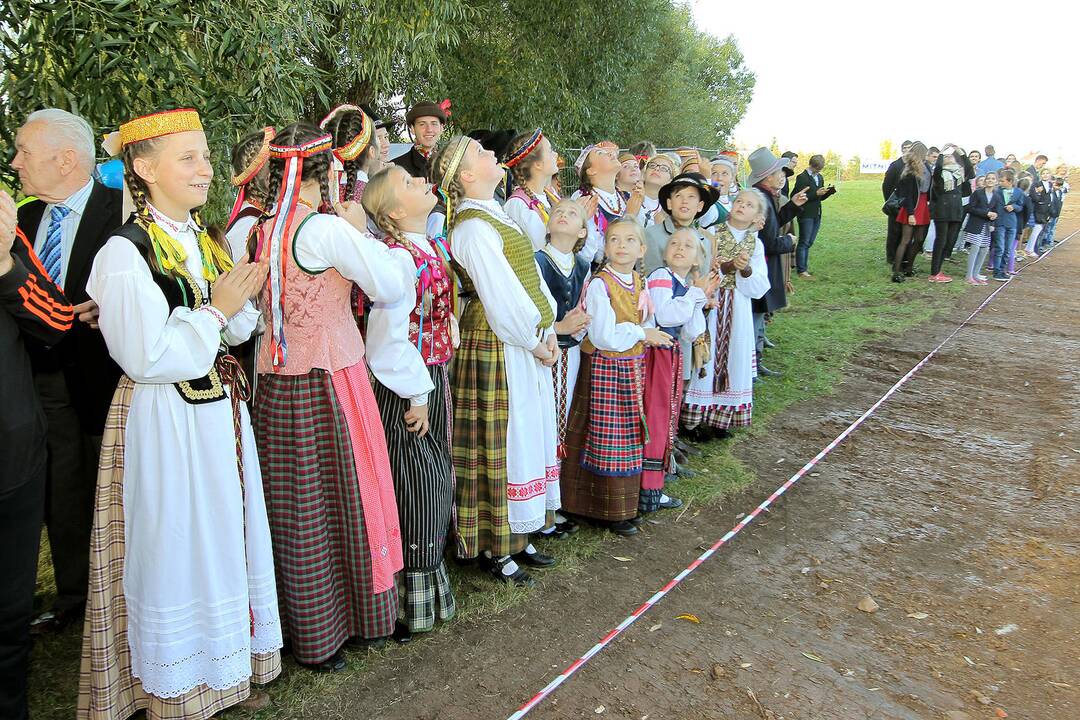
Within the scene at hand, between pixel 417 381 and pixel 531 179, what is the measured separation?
1469 mm

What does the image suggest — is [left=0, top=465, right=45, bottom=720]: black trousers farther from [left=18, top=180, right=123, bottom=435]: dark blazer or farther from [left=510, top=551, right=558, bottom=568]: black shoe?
[left=510, top=551, right=558, bottom=568]: black shoe

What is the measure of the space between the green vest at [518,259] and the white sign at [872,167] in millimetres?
38775

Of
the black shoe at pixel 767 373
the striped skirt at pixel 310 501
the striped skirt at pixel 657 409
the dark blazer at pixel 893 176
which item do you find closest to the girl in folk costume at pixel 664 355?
the striped skirt at pixel 657 409

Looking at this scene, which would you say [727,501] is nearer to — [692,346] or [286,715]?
[692,346]

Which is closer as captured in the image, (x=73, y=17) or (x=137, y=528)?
(x=137, y=528)

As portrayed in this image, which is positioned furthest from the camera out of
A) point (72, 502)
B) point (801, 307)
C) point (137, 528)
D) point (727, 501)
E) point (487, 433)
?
point (801, 307)

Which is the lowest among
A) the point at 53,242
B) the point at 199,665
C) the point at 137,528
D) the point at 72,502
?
the point at 199,665

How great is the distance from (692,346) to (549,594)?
2229mm

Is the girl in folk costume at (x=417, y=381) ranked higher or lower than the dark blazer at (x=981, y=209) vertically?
lower

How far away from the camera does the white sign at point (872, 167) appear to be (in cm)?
3747

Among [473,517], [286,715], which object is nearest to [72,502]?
[286,715]

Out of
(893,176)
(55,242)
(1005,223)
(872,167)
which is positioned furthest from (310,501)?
(872,167)

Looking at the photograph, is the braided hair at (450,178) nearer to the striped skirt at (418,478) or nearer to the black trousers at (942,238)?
the striped skirt at (418,478)

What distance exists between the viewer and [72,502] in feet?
10.3
